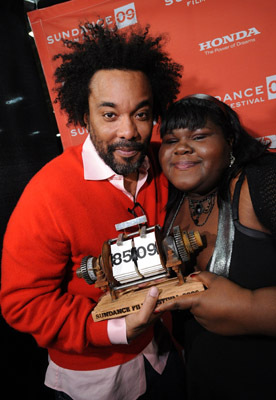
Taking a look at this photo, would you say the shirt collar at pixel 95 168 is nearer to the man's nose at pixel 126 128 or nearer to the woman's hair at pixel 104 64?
the man's nose at pixel 126 128

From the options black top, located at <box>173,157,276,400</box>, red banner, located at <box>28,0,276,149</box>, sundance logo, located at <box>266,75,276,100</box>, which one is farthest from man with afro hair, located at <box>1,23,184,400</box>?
sundance logo, located at <box>266,75,276,100</box>

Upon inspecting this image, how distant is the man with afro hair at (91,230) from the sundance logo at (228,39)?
0.72 meters

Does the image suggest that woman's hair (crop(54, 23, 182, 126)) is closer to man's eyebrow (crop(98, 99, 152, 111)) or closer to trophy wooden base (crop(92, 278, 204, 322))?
man's eyebrow (crop(98, 99, 152, 111))

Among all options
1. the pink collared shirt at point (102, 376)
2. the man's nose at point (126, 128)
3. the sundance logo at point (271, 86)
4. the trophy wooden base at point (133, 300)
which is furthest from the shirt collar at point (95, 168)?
the sundance logo at point (271, 86)

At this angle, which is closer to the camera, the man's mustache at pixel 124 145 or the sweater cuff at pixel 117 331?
the sweater cuff at pixel 117 331

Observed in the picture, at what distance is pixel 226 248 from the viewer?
1.16 metres

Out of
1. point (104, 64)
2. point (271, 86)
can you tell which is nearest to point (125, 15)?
point (104, 64)

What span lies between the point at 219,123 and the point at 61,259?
3.65 ft

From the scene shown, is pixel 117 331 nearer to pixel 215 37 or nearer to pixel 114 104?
pixel 114 104

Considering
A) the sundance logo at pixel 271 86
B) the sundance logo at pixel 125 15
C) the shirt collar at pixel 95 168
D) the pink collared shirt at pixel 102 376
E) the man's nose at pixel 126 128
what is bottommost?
the pink collared shirt at pixel 102 376

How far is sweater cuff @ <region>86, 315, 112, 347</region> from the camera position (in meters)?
1.14

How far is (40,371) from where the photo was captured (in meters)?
2.27

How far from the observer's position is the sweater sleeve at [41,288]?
3.76ft

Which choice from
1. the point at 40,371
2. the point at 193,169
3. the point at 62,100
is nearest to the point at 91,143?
the point at 62,100
